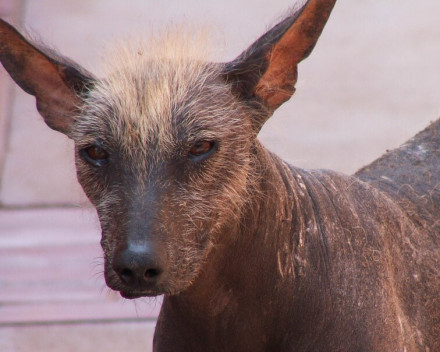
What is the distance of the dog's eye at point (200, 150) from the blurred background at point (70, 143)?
23.8 inches

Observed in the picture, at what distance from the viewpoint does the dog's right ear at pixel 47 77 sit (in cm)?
377

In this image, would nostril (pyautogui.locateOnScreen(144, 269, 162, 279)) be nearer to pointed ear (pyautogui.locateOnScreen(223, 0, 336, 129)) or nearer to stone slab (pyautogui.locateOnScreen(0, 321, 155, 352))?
pointed ear (pyautogui.locateOnScreen(223, 0, 336, 129))

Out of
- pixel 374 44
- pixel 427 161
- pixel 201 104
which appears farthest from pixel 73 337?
pixel 374 44

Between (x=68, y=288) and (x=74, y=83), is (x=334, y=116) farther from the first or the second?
(x=74, y=83)

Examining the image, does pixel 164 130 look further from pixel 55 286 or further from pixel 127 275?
pixel 55 286

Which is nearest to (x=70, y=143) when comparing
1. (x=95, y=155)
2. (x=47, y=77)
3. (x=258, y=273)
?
(x=47, y=77)

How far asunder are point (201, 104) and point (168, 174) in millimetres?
293

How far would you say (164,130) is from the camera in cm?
343

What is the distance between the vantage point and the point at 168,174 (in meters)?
3.40

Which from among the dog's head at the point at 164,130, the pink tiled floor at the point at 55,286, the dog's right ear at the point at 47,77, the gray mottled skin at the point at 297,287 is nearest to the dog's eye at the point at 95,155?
the dog's head at the point at 164,130

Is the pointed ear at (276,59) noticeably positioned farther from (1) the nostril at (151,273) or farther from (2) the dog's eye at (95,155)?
(1) the nostril at (151,273)

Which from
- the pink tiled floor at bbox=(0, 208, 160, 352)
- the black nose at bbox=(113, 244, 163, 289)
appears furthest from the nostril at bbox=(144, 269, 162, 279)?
the pink tiled floor at bbox=(0, 208, 160, 352)

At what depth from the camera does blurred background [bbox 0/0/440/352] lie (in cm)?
688

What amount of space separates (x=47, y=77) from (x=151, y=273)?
936 mm
